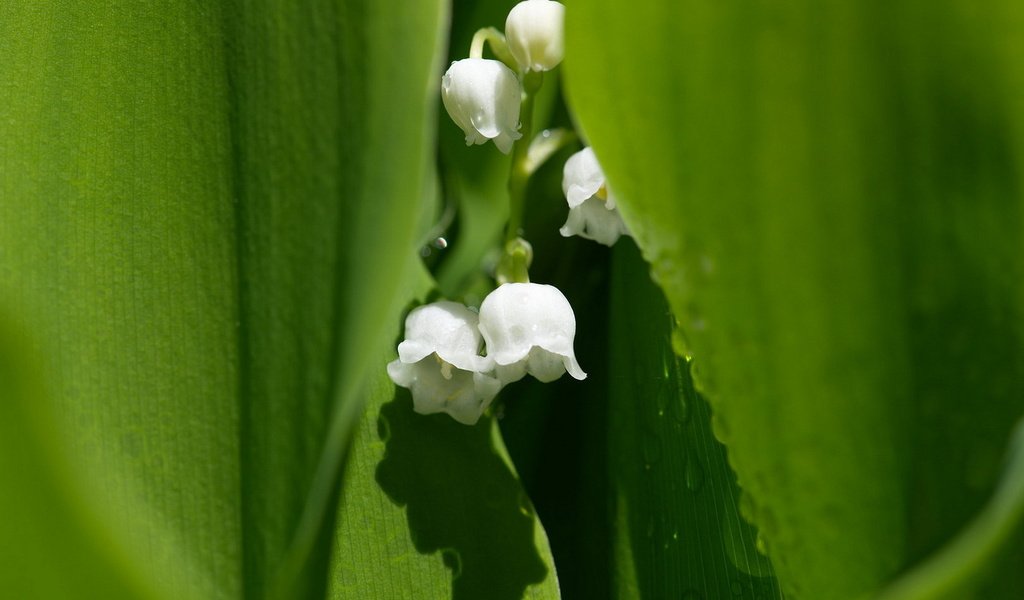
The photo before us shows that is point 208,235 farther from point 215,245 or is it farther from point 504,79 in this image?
point 504,79

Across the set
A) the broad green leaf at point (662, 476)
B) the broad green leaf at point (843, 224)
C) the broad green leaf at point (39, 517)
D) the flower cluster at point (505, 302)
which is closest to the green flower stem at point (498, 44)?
the flower cluster at point (505, 302)

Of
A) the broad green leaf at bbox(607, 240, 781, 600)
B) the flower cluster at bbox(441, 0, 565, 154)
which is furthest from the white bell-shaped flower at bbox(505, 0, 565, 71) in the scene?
the broad green leaf at bbox(607, 240, 781, 600)

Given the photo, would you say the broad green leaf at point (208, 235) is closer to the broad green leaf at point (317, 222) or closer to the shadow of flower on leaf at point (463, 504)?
the broad green leaf at point (317, 222)

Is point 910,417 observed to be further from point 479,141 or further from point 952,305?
point 479,141

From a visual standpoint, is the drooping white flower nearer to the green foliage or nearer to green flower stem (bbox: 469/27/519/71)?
green flower stem (bbox: 469/27/519/71)

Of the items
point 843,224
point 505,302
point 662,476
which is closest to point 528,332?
point 505,302

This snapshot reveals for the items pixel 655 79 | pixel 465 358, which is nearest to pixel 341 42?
pixel 655 79
